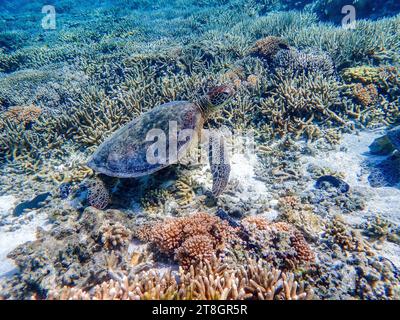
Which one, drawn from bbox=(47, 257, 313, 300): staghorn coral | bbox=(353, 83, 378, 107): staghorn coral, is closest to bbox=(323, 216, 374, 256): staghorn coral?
bbox=(47, 257, 313, 300): staghorn coral

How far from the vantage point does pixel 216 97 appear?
404 cm

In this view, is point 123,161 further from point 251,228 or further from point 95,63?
point 95,63

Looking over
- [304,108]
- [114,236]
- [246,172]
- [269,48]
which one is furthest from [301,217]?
[269,48]

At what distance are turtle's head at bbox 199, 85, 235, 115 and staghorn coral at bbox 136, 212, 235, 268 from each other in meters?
1.88

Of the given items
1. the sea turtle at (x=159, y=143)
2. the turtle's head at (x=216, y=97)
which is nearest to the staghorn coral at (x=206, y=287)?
the sea turtle at (x=159, y=143)

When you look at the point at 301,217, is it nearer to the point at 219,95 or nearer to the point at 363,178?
the point at 363,178

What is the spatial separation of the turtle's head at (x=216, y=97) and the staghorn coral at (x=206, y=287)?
255 cm

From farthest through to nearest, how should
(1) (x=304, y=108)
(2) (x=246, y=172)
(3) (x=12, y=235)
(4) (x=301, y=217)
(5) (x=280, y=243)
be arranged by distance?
(1) (x=304, y=108) → (2) (x=246, y=172) → (3) (x=12, y=235) → (4) (x=301, y=217) → (5) (x=280, y=243)

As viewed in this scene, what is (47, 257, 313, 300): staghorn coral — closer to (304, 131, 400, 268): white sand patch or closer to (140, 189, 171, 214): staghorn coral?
(140, 189, 171, 214): staghorn coral

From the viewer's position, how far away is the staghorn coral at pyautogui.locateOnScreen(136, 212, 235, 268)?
2838 mm

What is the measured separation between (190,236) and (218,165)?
1175 mm

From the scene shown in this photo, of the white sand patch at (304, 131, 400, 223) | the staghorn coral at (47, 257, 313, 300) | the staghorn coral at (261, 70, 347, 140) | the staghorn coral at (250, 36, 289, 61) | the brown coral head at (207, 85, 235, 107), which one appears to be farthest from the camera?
the staghorn coral at (250, 36, 289, 61)

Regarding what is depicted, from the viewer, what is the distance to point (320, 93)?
5391 mm

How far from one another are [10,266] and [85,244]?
3.34 ft
